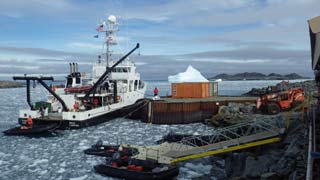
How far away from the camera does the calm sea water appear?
47.1ft

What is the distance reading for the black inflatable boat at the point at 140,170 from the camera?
508 inches

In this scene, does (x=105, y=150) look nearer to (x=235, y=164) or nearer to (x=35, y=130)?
(x=235, y=164)

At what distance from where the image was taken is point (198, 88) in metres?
34.2

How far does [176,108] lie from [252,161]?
16459 mm

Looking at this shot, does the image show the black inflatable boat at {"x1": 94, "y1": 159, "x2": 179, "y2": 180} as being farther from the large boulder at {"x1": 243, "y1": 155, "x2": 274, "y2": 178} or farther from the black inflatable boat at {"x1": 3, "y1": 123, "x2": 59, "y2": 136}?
the black inflatable boat at {"x1": 3, "y1": 123, "x2": 59, "y2": 136}

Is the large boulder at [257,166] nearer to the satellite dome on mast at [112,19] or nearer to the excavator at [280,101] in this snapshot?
the excavator at [280,101]

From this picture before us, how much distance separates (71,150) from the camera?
731 inches

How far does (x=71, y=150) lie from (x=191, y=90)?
58.6 feet

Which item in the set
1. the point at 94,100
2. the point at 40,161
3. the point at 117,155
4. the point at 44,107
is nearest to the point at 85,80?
the point at 94,100

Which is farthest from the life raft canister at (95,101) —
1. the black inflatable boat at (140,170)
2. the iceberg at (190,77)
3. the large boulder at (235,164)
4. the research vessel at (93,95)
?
the iceberg at (190,77)

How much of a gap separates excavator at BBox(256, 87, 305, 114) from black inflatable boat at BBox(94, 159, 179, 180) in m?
11.7

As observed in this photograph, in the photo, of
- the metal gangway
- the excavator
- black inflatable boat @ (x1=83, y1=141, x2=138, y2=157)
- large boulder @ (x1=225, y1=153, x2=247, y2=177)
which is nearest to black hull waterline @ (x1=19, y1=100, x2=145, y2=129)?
black inflatable boat @ (x1=83, y1=141, x2=138, y2=157)

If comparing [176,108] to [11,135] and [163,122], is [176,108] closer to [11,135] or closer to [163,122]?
[163,122]

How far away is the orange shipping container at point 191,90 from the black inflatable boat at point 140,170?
20615 millimetres
